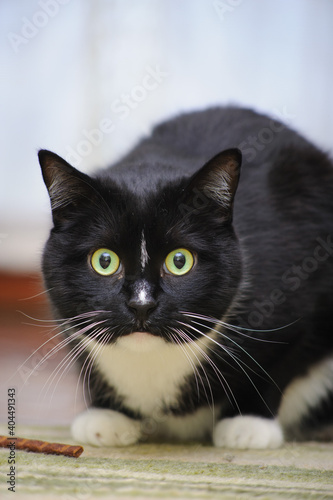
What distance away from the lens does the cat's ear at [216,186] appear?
125 cm

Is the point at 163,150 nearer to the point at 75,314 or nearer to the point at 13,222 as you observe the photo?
the point at 75,314

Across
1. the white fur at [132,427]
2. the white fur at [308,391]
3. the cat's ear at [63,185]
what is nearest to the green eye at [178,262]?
the cat's ear at [63,185]

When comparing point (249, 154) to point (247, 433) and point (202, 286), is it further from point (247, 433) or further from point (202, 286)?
point (247, 433)

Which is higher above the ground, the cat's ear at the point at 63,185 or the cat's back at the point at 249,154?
the cat's back at the point at 249,154

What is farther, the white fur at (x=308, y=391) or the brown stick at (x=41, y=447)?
the white fur at (x=308, y=391)

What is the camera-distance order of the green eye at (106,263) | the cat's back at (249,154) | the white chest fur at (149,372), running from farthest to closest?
1. the cat's back at (249,154)
2. the white chest fur at (149,372)
3. the green eye at (106,263)

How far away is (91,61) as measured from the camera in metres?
2.98

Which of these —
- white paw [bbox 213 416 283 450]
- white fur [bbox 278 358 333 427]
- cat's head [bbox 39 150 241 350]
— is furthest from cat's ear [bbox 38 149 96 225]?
white fur [bbox 278 358 333 427]

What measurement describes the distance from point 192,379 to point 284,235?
0.44 meters

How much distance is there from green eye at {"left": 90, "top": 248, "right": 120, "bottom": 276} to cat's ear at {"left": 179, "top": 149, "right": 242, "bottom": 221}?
0.59 ft

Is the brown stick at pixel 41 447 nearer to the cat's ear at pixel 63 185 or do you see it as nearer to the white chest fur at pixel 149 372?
the white chest fur at pixel 149 372

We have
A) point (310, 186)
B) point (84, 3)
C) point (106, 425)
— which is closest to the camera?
point (106, 425)

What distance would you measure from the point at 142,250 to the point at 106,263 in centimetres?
8

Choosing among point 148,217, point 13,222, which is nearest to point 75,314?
point 148,217
